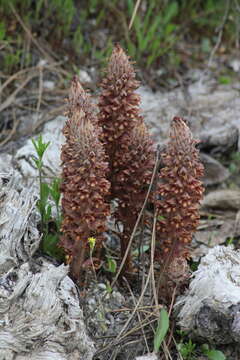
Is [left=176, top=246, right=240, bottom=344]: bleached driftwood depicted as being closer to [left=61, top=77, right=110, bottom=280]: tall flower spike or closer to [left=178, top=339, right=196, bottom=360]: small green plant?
[left=178, top=339, right=196, bottom=360]: small green plant

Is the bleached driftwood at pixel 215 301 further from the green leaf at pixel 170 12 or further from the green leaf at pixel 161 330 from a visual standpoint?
the green leaf at pixel 170 12

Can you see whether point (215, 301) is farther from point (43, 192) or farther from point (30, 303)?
point (43, 192)

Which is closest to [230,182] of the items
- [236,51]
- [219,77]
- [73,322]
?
[219,77]

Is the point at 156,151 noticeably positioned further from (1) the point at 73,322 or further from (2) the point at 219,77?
(2) the point at 219,77

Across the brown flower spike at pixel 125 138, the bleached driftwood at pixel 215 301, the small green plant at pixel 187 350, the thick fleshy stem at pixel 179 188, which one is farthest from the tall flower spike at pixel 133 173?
the small green plant at pixel 187 350

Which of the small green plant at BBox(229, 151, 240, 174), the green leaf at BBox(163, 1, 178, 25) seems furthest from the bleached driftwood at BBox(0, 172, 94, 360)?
the green leaf at BBox(163, 1, 178, 25)

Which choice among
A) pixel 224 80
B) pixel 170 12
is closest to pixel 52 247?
pixel 224 80
